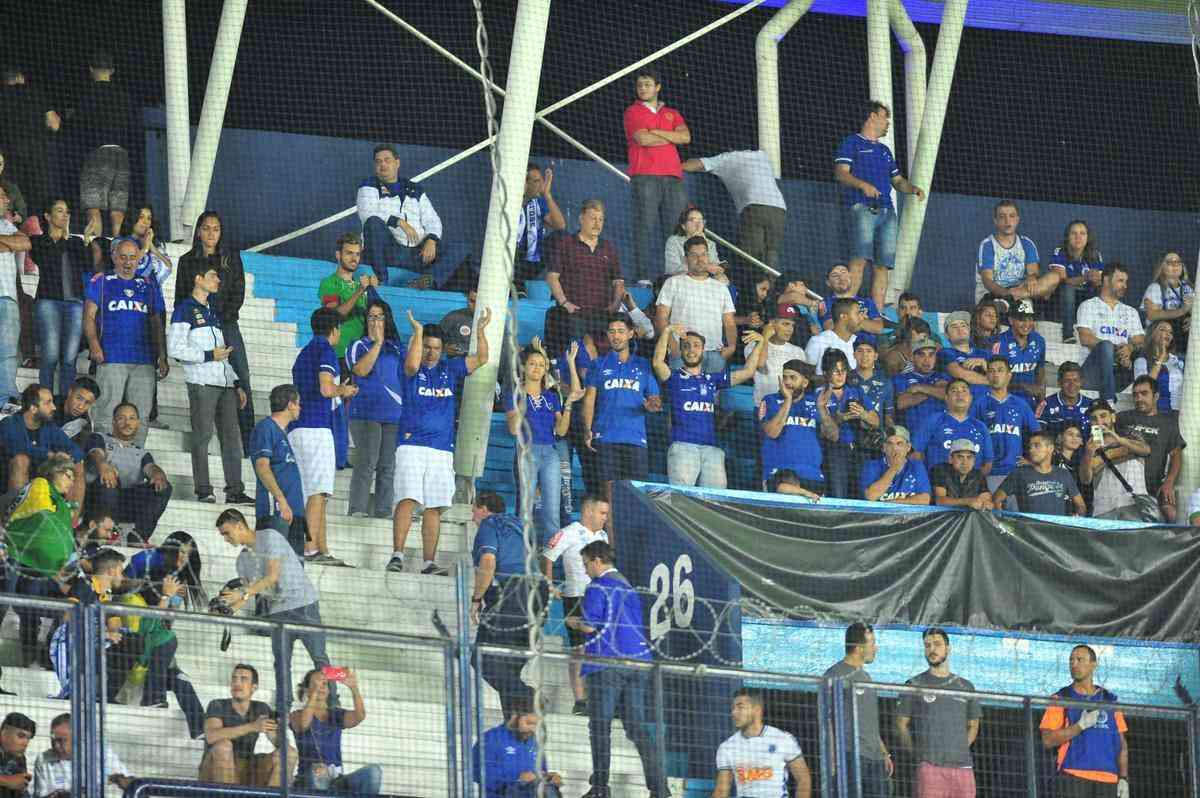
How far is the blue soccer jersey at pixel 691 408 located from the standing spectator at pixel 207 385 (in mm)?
2447

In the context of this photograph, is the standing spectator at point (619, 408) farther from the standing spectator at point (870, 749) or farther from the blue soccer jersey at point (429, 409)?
the standing spectator at point (870, 749)

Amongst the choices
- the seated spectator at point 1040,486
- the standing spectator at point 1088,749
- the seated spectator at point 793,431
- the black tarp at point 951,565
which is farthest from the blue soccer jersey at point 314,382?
the standing spectator at point 1088,749

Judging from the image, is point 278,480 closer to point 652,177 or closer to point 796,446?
point 796,446

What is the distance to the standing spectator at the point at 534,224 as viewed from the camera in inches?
597

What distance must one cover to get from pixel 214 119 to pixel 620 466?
12.4 ft

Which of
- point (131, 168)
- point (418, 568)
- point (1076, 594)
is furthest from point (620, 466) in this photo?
point (131, 168)

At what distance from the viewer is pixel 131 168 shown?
16.1 meters

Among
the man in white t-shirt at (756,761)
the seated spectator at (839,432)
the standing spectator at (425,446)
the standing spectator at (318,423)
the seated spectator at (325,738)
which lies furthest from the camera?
the seated spectator at (839,432)

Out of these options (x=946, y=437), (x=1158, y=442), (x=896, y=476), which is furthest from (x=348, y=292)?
(x=1158, y=442)

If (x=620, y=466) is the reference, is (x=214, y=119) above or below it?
above

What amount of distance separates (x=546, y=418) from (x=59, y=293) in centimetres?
284

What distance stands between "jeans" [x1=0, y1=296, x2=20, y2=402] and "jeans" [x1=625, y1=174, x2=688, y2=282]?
4.33 m

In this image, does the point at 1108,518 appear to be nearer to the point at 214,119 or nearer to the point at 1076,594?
the point at 1076,594

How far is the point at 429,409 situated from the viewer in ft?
42.1
